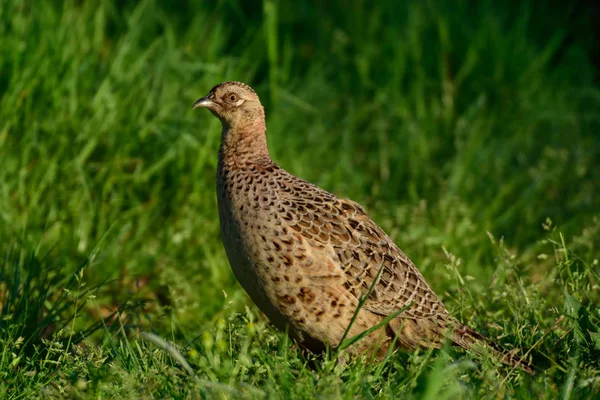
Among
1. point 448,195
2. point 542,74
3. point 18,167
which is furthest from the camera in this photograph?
point 542,74

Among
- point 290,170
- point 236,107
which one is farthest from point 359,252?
point 290,170

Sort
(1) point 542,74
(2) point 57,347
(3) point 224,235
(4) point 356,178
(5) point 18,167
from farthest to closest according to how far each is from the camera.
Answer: (1) point 542,74
(4) point 356,178
(5) point 18,167
(3) point 224,235
(2) point 57,347

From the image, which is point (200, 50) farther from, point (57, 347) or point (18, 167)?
point (57, 347)

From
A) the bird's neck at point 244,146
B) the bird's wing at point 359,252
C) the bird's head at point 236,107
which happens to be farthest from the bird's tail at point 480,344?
the bird's head at point 236,107

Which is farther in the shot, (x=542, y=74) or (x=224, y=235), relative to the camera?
(x=542, y=74)

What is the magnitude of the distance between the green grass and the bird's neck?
0.72 meters

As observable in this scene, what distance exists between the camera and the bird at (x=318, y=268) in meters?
3.95

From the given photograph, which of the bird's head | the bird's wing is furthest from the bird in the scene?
the bird's head

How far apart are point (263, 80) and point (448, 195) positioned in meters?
1.75

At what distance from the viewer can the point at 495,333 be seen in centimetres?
418

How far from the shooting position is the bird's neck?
4.33 metres

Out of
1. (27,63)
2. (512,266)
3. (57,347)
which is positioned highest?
(27,63)

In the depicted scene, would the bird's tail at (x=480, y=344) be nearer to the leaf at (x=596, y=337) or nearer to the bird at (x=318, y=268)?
the bird at (x=318, y=268)

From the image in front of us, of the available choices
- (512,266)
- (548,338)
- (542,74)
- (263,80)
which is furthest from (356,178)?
(548,338)
